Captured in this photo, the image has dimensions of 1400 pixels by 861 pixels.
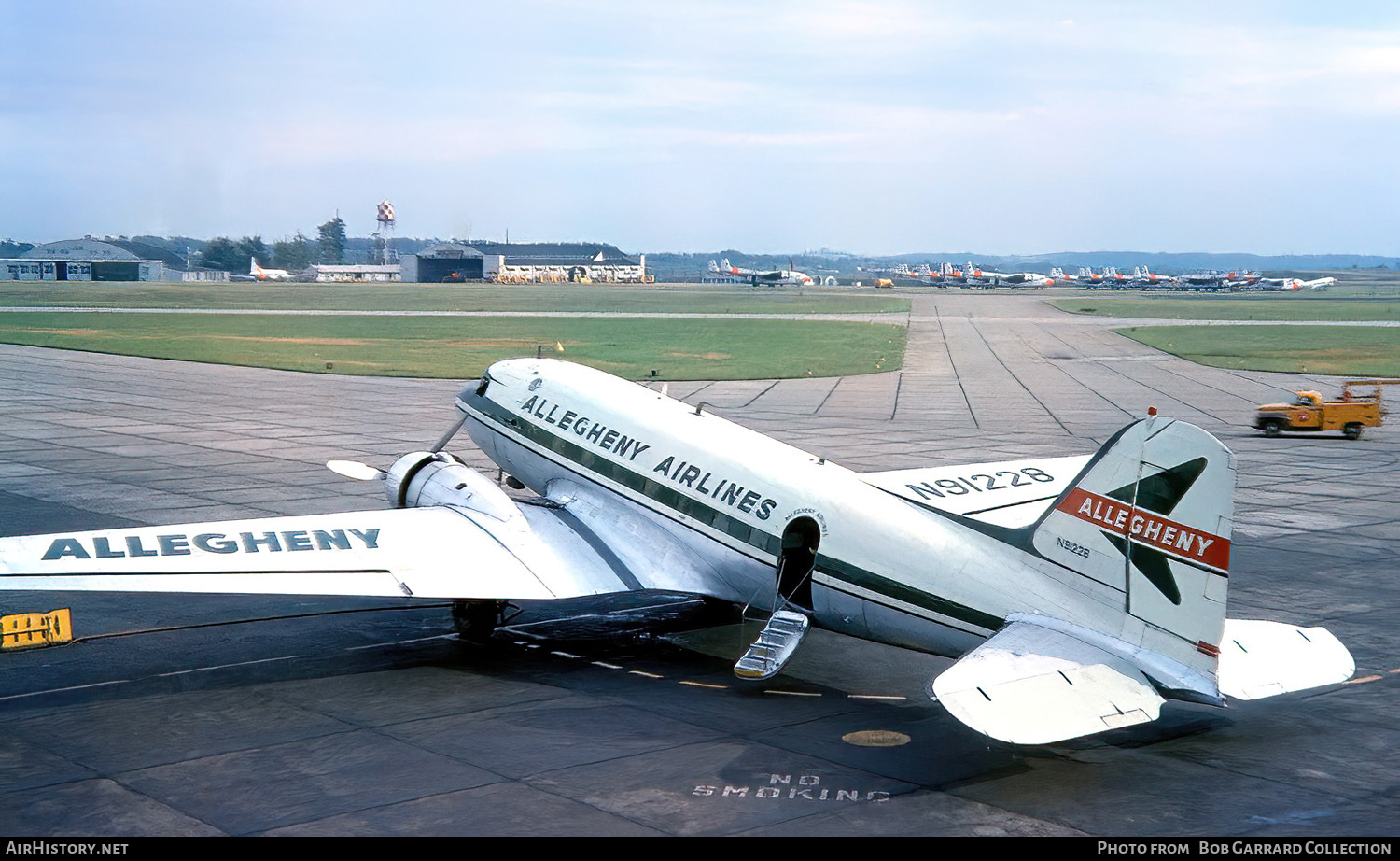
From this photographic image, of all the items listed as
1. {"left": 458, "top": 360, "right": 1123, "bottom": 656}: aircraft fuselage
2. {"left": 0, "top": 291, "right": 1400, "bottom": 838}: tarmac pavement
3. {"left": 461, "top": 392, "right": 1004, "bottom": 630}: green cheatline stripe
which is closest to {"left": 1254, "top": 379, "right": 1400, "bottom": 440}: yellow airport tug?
{"left": 0, "top": 291, "right": 1400, "bottom": 838}: tarmac pavement

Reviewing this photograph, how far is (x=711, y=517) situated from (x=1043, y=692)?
286 inches

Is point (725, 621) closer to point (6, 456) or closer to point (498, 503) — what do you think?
point (498, 503)

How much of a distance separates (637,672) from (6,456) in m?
27.8

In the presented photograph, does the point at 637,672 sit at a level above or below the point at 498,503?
below

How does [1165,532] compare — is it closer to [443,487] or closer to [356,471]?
[443,487]

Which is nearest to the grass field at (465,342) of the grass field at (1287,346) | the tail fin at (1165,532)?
the grass field at (1287,346)

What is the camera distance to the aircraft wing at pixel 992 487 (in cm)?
2316

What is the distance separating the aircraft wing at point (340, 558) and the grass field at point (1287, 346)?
208ft

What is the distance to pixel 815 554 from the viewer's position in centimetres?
1842

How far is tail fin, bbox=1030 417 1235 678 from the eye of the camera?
15.2 metres

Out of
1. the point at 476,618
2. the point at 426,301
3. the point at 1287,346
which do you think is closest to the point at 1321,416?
the point at 476,618

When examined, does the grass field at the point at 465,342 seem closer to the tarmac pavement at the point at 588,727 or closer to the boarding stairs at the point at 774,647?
the tarmac pavement at the point at 588,727
